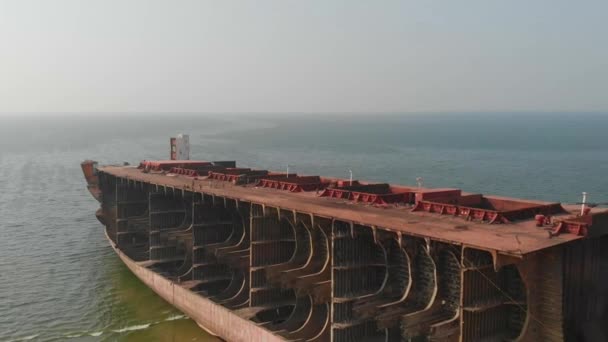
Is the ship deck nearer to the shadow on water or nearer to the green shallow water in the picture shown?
the shadow on water

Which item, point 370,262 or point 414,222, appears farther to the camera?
point 370,262

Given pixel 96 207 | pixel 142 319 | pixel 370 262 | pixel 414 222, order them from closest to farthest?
pixel 414 222 < pixel 370 262 < pixel 142 319 < pixel 96 207

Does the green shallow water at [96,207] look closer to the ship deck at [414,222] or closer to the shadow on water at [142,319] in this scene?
the shadow on water at [142,319]

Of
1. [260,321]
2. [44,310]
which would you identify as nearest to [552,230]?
[260,321]

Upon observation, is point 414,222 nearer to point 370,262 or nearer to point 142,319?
point 370,262

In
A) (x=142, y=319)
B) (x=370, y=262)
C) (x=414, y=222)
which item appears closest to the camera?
(x=414, y=222)

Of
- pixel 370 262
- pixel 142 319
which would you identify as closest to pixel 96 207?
pixel 142 319

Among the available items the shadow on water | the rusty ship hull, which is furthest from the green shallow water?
the rusty ship hull

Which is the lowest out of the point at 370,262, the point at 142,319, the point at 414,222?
the point at 142,319

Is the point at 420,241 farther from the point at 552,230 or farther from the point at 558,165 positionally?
the point at 558,165
